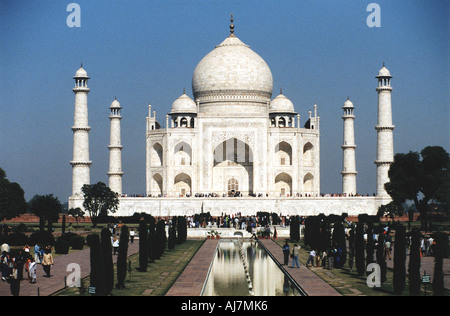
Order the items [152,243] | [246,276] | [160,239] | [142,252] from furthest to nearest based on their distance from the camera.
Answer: [160,239]
[152,243]
[142,252]
[246,276]

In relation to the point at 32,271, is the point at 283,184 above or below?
above

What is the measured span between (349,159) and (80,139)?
1625cm

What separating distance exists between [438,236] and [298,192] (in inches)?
1138

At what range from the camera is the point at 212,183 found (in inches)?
1730

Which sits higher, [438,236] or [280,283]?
[438,236]

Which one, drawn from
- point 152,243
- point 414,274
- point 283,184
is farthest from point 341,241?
point 283,184

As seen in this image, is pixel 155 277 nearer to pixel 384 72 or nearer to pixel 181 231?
pixel 181 231

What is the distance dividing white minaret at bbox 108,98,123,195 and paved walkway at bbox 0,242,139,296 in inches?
846

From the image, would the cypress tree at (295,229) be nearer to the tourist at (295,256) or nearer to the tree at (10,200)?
the tourist at (295,256)

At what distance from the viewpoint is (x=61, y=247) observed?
22.2m

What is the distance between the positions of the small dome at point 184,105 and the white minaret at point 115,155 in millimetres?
3511

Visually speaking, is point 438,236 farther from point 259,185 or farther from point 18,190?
point 259,185
